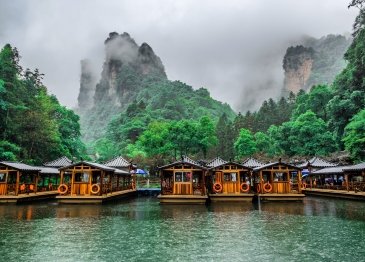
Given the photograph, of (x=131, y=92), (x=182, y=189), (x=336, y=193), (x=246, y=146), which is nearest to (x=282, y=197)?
(x=336, y=193)

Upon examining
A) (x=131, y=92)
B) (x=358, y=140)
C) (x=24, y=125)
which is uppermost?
(x=131, y=92)

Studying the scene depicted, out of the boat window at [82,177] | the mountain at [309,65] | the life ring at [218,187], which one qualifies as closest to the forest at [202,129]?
the boat window at [82,177]

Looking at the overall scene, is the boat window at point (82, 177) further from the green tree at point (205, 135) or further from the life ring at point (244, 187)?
the green tree at point (205, 135)

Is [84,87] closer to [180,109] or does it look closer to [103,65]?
[103,65]

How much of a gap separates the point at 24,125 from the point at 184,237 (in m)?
30.4

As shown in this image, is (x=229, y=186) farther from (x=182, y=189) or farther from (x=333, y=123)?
(x=333, y=123)

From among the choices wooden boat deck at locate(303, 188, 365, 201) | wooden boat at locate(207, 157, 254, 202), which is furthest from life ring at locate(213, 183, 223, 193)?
wooden boat deck at locate(303, 188, 365, 201)

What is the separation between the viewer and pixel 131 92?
138 m

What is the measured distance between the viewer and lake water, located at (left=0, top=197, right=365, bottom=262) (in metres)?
9.05

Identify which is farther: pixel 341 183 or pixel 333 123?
pixel 333 123

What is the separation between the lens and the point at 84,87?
587ft

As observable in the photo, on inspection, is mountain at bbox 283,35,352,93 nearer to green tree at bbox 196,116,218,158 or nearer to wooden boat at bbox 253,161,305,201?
green tree at bbox 196,116,218,158

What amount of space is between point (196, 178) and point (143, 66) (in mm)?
124615

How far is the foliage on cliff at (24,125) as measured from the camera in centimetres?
3453
